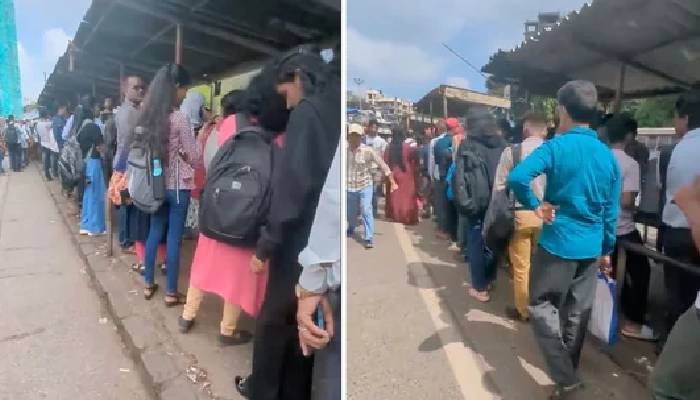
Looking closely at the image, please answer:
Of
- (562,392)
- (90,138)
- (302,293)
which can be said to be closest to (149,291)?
(90,138)

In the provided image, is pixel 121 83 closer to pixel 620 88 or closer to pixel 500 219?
pixel 500 219

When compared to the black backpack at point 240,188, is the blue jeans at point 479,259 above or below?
below

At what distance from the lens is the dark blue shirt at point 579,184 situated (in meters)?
0.95

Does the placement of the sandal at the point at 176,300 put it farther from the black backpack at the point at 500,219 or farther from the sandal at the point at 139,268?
the black backpack at the point at 500,219

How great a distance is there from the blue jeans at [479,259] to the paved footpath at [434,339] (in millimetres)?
21

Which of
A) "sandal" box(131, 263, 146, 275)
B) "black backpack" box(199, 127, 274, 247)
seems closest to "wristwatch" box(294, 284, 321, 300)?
"black backpack" box(199, 127, 274, 247)

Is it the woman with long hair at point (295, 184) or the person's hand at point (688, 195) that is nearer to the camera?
the person's hand at point (688, 195)

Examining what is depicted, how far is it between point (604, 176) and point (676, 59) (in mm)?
220

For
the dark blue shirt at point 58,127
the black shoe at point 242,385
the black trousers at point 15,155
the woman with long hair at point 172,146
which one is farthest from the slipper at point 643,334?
the black trousers at point 15,155

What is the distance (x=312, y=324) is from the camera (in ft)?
3.65

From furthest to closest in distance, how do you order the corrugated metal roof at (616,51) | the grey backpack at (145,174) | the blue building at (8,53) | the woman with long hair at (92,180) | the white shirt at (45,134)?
the white shirt at (45,134) → the woman with long hair at (92,180) → the blue building at (8,53) → the grey backpack at (145,174) → the corrugated metal roof at (616,51)

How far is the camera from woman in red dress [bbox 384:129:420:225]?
3.37 feet

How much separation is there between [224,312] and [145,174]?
1.43ft

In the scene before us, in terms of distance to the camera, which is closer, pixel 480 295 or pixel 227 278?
pixel 480 295
